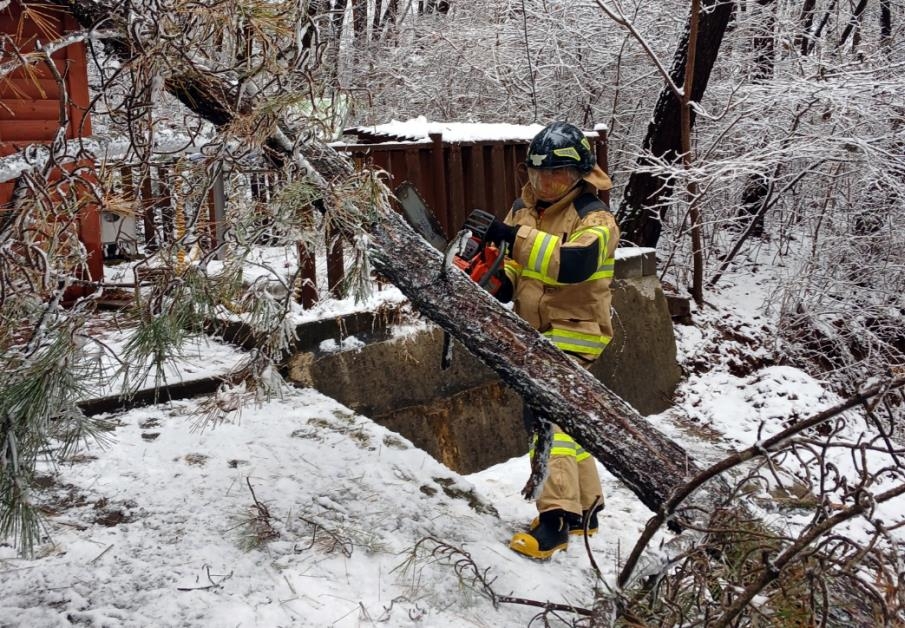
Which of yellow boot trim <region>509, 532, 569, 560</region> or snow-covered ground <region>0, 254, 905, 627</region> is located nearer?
snow-covered ground <region>0, 254, 905, 627</region>

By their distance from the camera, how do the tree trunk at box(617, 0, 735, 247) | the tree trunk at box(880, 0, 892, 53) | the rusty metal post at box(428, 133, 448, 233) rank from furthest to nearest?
the tree trunk at box(880, 0, 892, 53), the tree trunk at box(617, 0, 735, 247), the rusty metal post at box(428, 133, 448, 233)

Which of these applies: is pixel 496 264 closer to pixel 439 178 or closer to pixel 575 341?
pixel 575 341

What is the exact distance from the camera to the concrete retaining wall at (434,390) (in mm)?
4070

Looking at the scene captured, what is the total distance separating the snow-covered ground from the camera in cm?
226

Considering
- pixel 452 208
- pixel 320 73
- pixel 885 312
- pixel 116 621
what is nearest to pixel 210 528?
pixel 116 621

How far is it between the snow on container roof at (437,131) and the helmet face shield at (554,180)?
1908mm

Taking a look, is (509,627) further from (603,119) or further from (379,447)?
(603,119)

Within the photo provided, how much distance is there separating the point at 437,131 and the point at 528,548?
2988 mm

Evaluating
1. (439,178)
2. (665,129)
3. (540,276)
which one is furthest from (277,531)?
(665,129)

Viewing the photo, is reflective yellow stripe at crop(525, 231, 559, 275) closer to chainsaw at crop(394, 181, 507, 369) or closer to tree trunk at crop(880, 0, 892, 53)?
chainsaw at crop(394, 181, 507, 369)

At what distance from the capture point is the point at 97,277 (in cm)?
586

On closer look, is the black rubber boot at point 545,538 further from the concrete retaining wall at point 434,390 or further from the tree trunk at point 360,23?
the tree trunk at point 360,23

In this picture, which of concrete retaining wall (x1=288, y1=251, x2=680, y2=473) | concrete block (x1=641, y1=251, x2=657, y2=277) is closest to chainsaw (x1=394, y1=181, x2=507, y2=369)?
concrete retaining wall (x1=288, y1=251, x2=680, y2=473)

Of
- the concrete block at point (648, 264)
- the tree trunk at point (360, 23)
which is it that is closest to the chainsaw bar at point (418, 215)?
the concrete block at point (648, 264)
